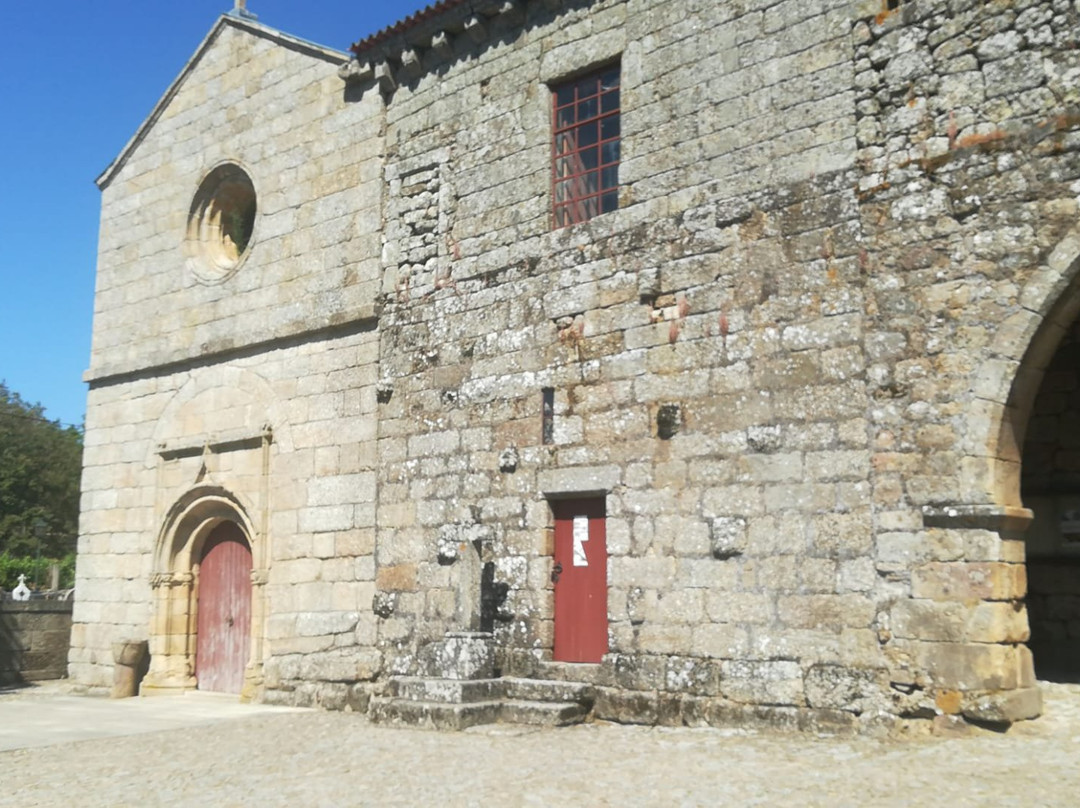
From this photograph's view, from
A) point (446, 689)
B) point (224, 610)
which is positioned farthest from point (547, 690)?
point (224, 610)

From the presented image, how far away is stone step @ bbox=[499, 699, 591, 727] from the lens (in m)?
6.85

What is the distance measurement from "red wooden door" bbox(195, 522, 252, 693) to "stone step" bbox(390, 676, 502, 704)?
2988mm

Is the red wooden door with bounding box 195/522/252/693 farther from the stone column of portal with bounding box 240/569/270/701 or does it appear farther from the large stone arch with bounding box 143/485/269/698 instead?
the stone column of portal with bounding box 240/569/270/701

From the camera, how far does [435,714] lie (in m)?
6.95

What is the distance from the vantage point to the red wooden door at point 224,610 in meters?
9.98

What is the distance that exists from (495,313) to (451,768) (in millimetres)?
3880

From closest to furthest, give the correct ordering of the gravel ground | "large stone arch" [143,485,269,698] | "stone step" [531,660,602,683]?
the gravel ground → "stone step" [531,660,602,683] → "large stone arch" [143,485,269,698]

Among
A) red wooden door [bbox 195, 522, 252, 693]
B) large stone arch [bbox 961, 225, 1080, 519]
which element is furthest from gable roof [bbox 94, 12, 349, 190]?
large stone arch [bbox 961, 225, 1080, 519]

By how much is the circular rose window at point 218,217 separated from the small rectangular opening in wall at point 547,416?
469 cm

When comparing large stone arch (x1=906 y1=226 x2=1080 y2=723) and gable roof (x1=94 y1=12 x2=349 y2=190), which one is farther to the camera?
gable roof (x1=94 y1=12 x2=349 y2=190)

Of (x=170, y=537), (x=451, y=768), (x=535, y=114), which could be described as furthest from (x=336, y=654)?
(x=535, y=114)

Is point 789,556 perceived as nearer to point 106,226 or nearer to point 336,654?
point 336,654

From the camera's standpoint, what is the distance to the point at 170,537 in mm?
10477

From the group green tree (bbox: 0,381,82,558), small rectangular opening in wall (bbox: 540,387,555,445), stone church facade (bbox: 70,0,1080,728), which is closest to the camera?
stone church facade (bbox: 70,0,1080,728)
